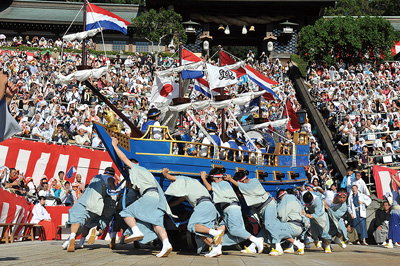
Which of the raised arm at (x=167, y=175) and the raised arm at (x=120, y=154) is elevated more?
the raised arm at (x=120, y=154)

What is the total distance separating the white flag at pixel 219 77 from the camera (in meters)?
16.1

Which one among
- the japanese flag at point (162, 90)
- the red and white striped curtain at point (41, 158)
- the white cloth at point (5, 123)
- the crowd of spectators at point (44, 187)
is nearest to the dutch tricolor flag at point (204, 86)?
the japanese flag at point (162, 90)

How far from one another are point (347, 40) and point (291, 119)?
1858cm

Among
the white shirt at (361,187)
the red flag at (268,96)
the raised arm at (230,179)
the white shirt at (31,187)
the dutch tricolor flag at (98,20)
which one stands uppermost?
the dutch tricolor flag at (98,20)

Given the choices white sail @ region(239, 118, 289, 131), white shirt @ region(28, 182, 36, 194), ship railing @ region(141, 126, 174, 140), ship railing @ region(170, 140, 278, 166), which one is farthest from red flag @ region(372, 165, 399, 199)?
white shirt @ region(28, 182, 36, 194)

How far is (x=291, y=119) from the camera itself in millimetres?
18906

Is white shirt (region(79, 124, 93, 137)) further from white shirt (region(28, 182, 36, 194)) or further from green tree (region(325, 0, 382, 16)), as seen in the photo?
green tree (region(325, 0, 382, 16))

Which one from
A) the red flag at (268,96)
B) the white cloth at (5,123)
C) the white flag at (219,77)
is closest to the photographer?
the white cloth at (5,123)

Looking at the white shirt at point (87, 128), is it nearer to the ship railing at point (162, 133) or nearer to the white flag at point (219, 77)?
the white flag at point (219, 77)

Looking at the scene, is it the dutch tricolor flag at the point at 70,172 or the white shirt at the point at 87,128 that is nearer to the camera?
the dutch tricolor flag at the point at 70,172

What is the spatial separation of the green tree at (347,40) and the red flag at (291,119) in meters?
17.3

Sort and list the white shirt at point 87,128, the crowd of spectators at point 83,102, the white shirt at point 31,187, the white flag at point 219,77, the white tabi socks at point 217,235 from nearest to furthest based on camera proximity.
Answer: the white tabi socks at point 217,235 < the white flag at point 219,77 < the white shirt at point 31,187 < the crowd of spectators at point 83,102 < the white shirt at point 87,128

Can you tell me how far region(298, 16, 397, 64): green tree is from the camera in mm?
35438

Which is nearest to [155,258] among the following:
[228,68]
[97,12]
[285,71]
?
[97,12]
